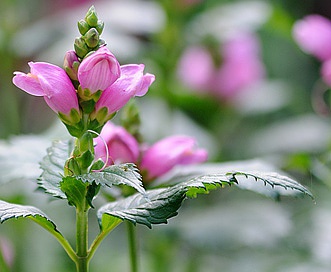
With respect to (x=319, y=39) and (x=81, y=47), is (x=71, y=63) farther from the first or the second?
(x=319, y=39)

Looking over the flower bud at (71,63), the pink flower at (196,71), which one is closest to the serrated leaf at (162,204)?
the flower bud at (71,63)

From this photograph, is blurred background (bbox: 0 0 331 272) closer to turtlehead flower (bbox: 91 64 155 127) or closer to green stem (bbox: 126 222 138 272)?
green stem (bbox: 126 222 138 272)

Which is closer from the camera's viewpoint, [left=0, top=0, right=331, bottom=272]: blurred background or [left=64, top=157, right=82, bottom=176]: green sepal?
[left=64, top=157, right=82, bottom=176]: green sepal

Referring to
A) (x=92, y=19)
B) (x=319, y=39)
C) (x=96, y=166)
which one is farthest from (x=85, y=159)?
(x=319, y=39)

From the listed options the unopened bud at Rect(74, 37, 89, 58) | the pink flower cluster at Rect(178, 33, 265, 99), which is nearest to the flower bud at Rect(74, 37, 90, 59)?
the unopened bud at Rect(74, 37, 89, 58)

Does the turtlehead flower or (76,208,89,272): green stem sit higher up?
the turtlehead flower

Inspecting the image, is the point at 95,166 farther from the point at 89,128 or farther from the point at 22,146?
the point at 22,146
